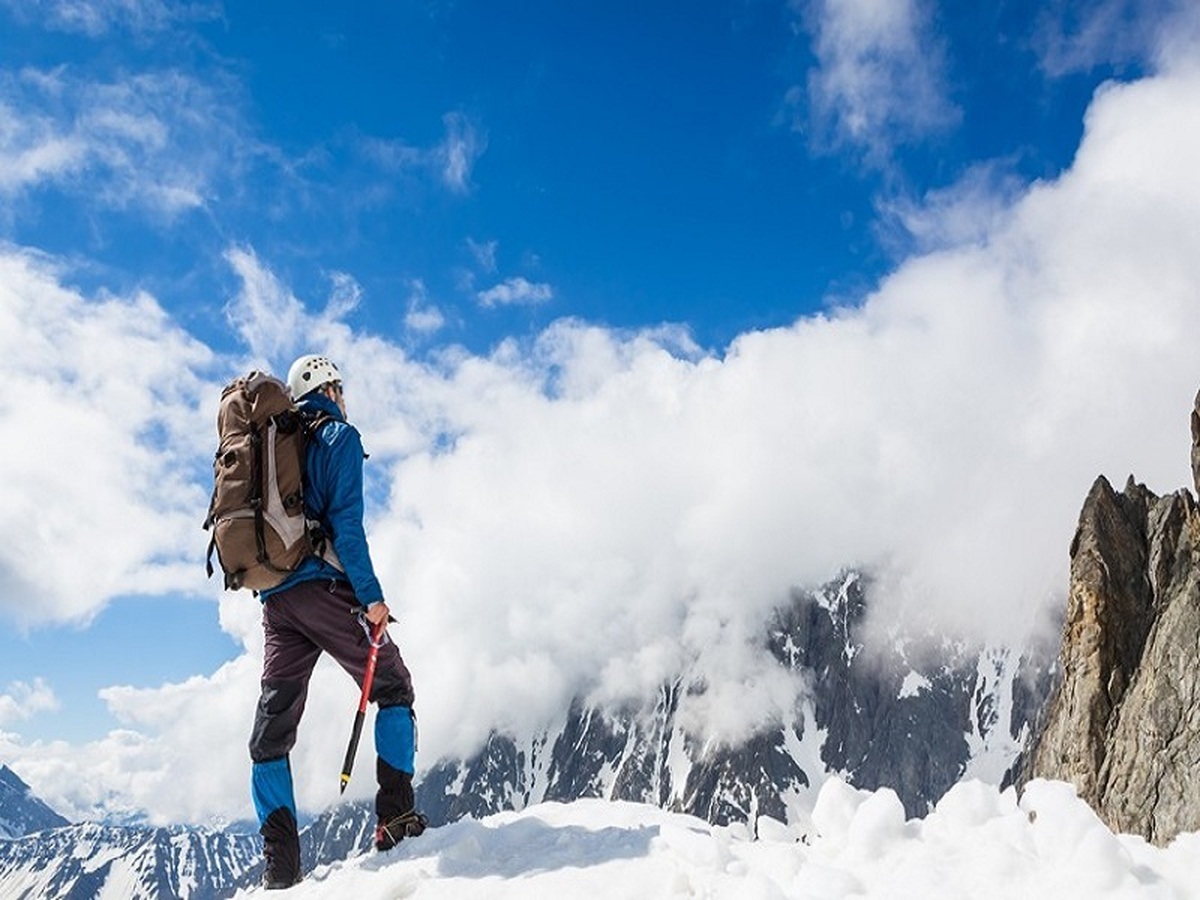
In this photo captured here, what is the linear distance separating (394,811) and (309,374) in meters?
4.05

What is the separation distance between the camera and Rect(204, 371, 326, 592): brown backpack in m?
7.59

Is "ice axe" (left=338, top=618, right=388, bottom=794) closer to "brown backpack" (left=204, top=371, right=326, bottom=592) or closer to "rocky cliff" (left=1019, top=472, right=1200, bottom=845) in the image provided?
"brown backpack" (left=204, top=371, right=326, bottom=592)

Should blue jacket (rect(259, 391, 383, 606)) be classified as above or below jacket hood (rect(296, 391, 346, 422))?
below

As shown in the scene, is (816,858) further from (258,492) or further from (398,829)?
(258,492)

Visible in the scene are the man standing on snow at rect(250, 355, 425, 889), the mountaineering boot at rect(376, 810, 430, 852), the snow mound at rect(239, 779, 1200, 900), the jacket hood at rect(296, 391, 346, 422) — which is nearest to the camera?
the snow mound at rect(239, 779, 1200, 900)

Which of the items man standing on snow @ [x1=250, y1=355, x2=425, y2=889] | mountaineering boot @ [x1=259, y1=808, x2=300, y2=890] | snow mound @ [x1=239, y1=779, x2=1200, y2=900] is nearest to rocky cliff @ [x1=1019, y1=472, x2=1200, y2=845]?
snow mound @ [x1=239, y1=779, x2=1200, y2=900]

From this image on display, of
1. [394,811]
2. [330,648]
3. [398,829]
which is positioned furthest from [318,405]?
[398,829]

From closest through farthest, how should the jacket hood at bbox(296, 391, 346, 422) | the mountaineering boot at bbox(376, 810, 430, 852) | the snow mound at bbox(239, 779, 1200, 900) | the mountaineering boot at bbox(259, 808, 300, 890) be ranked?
the snow mound at bbox(239, 779, 1200, 900) < the mountaineering boot at bbox(259, 808, 300, 890) < the mountaineering boot at bbox(376, 810, 430, 852) < the jacket hood at bbox(296, 391, 346, 422)

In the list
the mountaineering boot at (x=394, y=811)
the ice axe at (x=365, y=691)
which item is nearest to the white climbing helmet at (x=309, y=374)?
the ice axe at (x=365, y=691)

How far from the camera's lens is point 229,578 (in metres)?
7.68

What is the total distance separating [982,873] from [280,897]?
206 inches

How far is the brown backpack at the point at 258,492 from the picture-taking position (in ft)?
24.9

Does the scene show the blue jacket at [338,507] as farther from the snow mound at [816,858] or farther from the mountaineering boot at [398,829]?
the snow mound at [816,858]

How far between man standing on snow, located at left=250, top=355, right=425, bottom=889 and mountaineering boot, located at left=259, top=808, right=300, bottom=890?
1 cm
